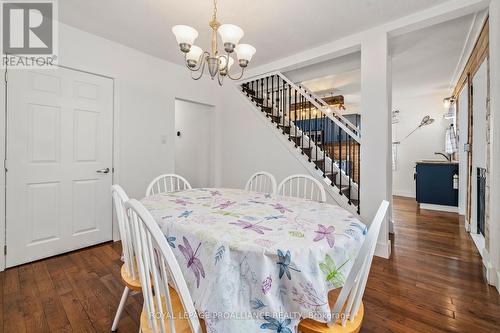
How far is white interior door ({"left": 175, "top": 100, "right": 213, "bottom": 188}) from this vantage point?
4191mm

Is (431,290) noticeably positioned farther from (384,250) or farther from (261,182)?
(261,182)

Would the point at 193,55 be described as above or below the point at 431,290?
above

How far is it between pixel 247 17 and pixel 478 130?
3049mm

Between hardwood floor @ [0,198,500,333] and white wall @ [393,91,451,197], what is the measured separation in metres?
3.44

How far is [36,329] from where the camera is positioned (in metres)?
1.42

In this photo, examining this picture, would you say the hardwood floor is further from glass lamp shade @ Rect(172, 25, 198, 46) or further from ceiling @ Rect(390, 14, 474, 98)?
ceiling @ Rect(390, 14, 474, 98)

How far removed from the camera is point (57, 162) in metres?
2.42

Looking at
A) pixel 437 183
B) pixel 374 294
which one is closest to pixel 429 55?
pixel 437 183

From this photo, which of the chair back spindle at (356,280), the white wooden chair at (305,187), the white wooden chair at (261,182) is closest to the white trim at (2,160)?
the white wooden chair at (261,182)

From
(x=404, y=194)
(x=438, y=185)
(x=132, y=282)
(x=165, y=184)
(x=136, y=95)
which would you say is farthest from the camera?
(x=404, y=194)

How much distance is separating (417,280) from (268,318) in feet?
6.10

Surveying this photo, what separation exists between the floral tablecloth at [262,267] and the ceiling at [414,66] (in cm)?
279

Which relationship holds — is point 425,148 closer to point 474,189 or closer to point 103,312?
point 474,189

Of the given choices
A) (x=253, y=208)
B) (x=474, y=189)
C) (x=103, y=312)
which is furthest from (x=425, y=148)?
(x=103, y=312)
